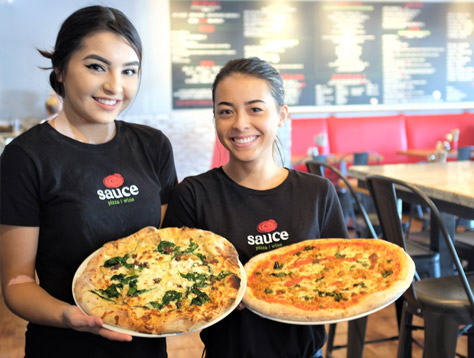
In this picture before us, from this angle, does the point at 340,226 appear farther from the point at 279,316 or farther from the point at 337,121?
the point at 337,121

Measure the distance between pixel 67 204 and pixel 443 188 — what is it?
76.2 inches

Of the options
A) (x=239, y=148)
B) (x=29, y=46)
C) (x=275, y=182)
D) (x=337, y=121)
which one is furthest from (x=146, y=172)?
(x=337, y=121)

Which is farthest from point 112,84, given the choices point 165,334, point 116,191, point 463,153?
point 463,153

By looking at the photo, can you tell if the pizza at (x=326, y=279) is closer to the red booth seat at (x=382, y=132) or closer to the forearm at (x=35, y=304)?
the forearm at (x=35, y=304)

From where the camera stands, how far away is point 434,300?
2.09 metres

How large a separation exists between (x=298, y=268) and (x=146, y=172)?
0.54 meters

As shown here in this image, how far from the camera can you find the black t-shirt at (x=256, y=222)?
1486 mm

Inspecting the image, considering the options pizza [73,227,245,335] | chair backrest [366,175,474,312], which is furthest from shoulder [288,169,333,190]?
chair backrest [366,175,474,312]

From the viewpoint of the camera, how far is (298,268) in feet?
5.11

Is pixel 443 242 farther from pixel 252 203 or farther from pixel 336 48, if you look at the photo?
pixel 336 48

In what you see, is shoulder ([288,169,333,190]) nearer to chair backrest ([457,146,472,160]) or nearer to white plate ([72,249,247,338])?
white plate ([72,249,247,338])

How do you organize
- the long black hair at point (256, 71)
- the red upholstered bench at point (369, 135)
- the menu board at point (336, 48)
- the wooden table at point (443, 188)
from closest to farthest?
the long black hair at point (256, 71), the wooden table at point (443, 188), the menu board at point (336, 48), the red upholstered bench at point (369, 135)

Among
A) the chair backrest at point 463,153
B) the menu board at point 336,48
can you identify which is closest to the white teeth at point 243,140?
the chair backrest at point 463,153

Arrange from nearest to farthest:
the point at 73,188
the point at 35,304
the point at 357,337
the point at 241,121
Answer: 1. the point at 35,304
2. the point at 73,188
3. the point at 241,121
4. the point at 357,337
